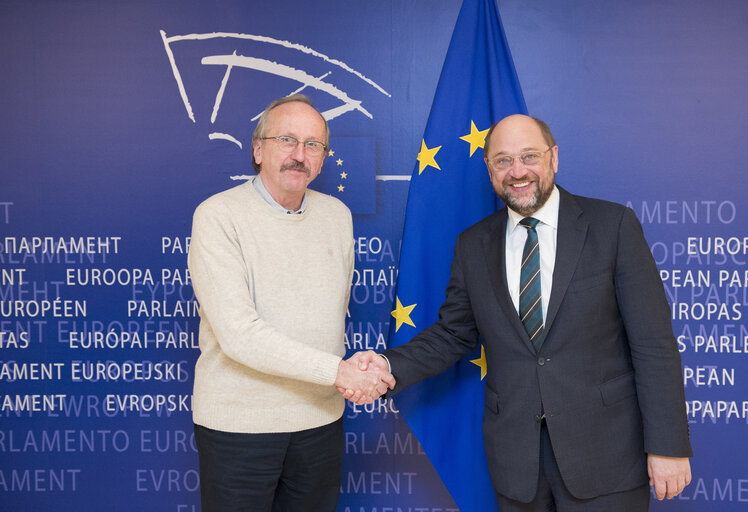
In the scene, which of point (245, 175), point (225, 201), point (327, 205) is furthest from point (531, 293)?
point (245, 175)

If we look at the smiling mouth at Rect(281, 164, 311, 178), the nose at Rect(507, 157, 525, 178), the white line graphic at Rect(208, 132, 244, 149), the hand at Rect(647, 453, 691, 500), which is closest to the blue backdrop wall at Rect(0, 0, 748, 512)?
the white line graphic at Rect(208, 132, 244, 149)

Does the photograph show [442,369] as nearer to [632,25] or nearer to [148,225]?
[148,225]

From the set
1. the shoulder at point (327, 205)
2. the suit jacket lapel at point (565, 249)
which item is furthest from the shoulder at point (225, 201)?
the suit jacket lapel at point (565, 249)

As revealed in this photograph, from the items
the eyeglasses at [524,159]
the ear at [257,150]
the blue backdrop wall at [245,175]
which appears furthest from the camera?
the blue backdrop wall at [245,175]

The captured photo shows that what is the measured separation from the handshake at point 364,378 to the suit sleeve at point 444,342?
40mm

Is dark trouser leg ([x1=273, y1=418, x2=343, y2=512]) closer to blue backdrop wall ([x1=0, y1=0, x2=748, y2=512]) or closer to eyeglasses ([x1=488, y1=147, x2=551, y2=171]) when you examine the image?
blue backdrop wall ([x1=0, y1=0, x2=748, y2=512])

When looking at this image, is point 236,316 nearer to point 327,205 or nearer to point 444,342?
point 327,205

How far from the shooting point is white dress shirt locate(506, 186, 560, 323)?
5.50ft

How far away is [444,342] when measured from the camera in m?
1.96

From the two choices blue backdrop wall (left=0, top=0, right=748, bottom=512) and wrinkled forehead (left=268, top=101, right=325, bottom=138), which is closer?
wrinkled forehead (left=268, top=101, right=325, bottom=138)

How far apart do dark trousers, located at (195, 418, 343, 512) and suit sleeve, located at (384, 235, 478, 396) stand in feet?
1.05

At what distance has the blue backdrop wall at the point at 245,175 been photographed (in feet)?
7.87

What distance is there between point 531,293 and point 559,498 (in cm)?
63

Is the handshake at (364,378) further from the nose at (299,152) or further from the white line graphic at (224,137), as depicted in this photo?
the white line graphic at (224,137)
